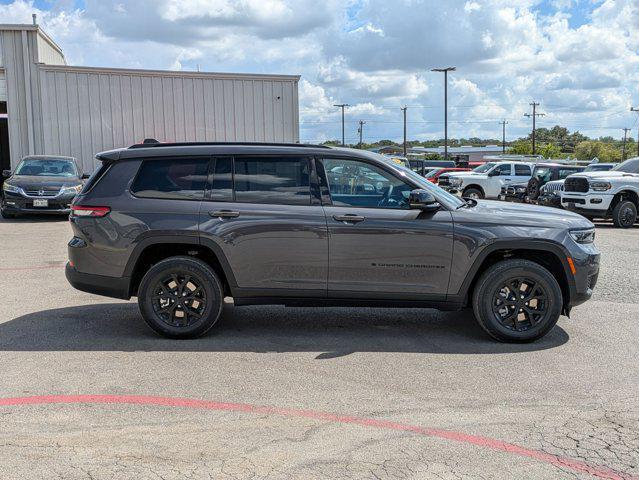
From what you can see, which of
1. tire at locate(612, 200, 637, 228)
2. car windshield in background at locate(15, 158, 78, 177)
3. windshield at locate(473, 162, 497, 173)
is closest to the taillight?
car windshield in background at locate(15, 158, 78, 177)

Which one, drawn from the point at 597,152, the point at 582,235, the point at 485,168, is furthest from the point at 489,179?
the point at 597,152

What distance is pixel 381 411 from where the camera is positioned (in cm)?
433

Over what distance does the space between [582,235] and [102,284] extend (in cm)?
434

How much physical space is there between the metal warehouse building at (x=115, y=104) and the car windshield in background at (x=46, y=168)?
4870 millimetres

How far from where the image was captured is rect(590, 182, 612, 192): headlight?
16562mm

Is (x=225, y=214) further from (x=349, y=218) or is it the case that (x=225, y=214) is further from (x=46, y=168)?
(x=46, y=168)

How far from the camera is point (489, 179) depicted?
26391mm

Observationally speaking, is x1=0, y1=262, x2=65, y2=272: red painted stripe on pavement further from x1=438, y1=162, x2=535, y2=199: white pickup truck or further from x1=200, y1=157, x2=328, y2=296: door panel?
x1=438, y1=162, x2=535, y2=199: white pickup truck

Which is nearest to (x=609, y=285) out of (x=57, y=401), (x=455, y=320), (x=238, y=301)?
(x=455, y=320)

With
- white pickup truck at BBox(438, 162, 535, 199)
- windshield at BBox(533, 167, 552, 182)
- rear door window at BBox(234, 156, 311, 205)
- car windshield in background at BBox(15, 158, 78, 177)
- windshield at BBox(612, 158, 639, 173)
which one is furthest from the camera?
white pickup truck at BBox(438, 162, 535, 199)

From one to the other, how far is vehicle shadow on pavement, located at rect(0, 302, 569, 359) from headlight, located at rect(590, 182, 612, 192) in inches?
435

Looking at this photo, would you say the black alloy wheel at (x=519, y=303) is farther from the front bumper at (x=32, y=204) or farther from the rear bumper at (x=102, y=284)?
the front bumper at (x=32, y=204)

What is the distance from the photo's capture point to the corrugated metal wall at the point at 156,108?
2211cm

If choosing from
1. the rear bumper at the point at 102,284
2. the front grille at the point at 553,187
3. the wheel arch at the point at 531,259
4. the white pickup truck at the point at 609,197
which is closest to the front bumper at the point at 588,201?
the white pickup truck at the point at 609,197
